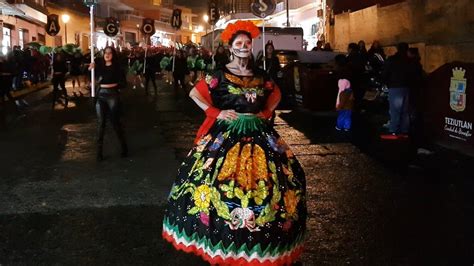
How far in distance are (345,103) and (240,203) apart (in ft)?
27.8

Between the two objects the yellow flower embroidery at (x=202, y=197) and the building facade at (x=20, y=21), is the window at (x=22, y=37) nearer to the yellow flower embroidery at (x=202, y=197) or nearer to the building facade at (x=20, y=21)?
the building facade at (x=20, y=21)

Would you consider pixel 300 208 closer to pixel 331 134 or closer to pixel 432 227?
pixel 432 227

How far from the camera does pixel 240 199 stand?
3.86m

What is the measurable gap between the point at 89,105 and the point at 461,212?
Result: 1370 centimetres

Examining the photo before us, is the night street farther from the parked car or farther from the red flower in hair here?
the parked car

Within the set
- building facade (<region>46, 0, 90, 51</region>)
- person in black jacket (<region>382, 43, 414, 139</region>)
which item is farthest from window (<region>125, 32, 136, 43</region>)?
person in black jacket (<region>382, 43, 414, 139</region>)

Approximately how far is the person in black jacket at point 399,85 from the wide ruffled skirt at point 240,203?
6.77 m

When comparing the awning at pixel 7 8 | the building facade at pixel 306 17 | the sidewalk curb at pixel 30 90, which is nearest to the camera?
the sidewalk curb at pixel 30 90

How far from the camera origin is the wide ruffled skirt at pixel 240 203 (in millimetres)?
3844

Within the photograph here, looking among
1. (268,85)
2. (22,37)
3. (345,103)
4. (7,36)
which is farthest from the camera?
(22,37)

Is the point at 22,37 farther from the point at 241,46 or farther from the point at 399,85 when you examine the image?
the point at 241,46

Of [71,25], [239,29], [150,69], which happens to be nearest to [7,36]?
[150,69]

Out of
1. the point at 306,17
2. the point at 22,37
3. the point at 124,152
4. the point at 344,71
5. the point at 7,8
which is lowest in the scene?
the point at 124,152

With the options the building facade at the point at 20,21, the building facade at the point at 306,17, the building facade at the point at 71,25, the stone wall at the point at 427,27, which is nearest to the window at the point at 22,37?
the building facade at the point at 20,21
